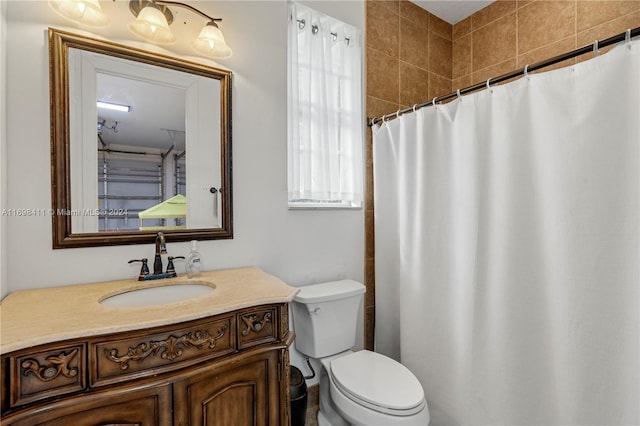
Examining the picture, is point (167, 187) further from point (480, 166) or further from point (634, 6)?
point (634, 6)

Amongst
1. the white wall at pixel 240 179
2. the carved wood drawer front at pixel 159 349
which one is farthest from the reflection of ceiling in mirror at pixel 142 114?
the carved wood drawer front at pixel 159 349

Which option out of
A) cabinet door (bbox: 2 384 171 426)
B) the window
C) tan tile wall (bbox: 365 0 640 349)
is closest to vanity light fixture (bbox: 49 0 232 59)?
the window

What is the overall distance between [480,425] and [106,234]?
1913 mm

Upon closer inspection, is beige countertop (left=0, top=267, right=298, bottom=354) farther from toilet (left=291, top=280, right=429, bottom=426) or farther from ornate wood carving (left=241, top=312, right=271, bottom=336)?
toilet (left=291, top=280, right=429, bottom=426)

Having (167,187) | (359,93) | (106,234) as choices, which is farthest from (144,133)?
(359,93)

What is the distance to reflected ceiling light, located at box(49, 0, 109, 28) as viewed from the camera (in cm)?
112

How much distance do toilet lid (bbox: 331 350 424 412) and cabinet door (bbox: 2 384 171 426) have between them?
30.0 inches

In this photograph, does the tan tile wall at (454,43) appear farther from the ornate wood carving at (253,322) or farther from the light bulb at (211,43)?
the ornate wood carving at (253,322)

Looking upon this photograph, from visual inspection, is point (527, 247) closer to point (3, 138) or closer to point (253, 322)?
point (253, 322)

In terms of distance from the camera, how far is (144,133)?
1.35 metres

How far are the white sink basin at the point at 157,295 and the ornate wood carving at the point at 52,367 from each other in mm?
352

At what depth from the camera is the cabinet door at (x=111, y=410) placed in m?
0.76

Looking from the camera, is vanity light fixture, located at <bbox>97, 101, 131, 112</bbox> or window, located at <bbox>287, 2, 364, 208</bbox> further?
window, located at <bbox>287, 2, 364, 208</bbox>

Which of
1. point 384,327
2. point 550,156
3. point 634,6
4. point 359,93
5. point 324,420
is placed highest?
point 634,6
